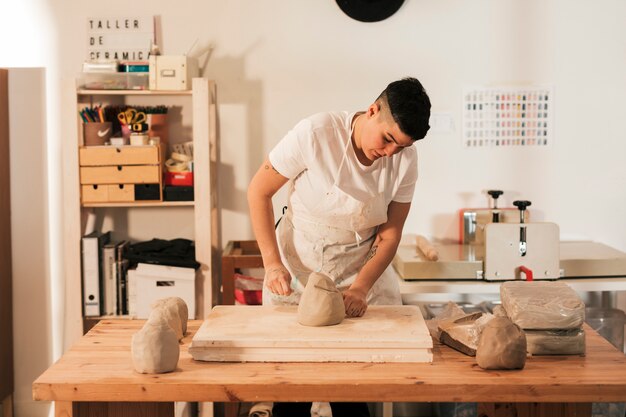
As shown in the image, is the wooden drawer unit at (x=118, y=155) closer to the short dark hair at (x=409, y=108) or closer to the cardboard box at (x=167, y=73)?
the cardboard box at (x=167, y=73)

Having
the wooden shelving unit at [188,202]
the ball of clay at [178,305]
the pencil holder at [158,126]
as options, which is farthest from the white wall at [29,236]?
the ball of clay at [178,305]

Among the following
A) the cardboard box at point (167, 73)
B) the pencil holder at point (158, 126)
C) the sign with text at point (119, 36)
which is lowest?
the pencil holder at point (158, 126)

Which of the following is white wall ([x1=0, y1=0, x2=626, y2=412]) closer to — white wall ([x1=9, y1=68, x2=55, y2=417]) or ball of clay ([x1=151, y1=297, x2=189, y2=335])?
white wall ([x1=9, y1=68, x2=55, y2=417])

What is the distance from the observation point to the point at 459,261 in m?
3.13

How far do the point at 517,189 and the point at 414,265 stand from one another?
0.86 metres

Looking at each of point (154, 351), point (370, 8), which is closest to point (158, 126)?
point (370, 8)

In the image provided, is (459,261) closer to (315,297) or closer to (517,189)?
(517,189)

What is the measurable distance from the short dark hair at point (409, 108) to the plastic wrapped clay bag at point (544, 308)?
49 cm

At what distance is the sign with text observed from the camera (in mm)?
3586

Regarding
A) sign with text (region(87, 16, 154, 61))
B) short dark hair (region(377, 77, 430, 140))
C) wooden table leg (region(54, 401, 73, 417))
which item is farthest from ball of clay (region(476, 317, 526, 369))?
sign with text (region(87, 16, 154, 61))

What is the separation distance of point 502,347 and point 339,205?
0.80m

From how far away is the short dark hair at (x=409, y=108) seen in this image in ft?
6.39

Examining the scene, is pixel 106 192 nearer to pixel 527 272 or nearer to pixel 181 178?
pixel 181 178

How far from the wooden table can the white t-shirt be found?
69 cm
